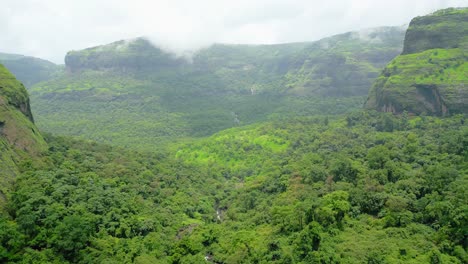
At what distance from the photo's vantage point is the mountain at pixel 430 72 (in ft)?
359

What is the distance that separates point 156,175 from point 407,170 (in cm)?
5984

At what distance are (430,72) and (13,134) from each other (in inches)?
4768

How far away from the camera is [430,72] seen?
118m

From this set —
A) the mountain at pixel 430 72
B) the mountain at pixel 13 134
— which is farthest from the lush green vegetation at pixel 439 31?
the mountain at pixel 13 134

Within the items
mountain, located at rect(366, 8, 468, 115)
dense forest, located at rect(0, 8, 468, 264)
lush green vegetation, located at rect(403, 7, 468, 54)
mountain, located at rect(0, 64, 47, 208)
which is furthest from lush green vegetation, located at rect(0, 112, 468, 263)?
lush green vegetation, located at rect(403, 7, 468, 54)

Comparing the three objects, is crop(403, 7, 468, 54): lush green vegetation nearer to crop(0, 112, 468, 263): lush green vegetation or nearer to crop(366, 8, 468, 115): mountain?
crop(366, 8, 468, 115): mountain

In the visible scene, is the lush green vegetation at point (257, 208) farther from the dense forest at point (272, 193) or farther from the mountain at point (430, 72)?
the mountain at point (430, 72)

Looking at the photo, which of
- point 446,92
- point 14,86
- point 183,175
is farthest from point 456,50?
point 14,86

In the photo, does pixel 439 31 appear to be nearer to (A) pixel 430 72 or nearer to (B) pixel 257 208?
(A) pixel 430 72

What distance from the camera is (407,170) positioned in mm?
72625

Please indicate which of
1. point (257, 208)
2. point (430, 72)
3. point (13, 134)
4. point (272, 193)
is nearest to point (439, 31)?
point (430, 72)

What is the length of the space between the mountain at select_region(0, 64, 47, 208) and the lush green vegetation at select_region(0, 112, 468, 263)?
2335mm

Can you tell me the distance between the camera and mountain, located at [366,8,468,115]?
110 m

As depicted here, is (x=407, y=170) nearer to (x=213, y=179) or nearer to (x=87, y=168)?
(x=213, y=179)
